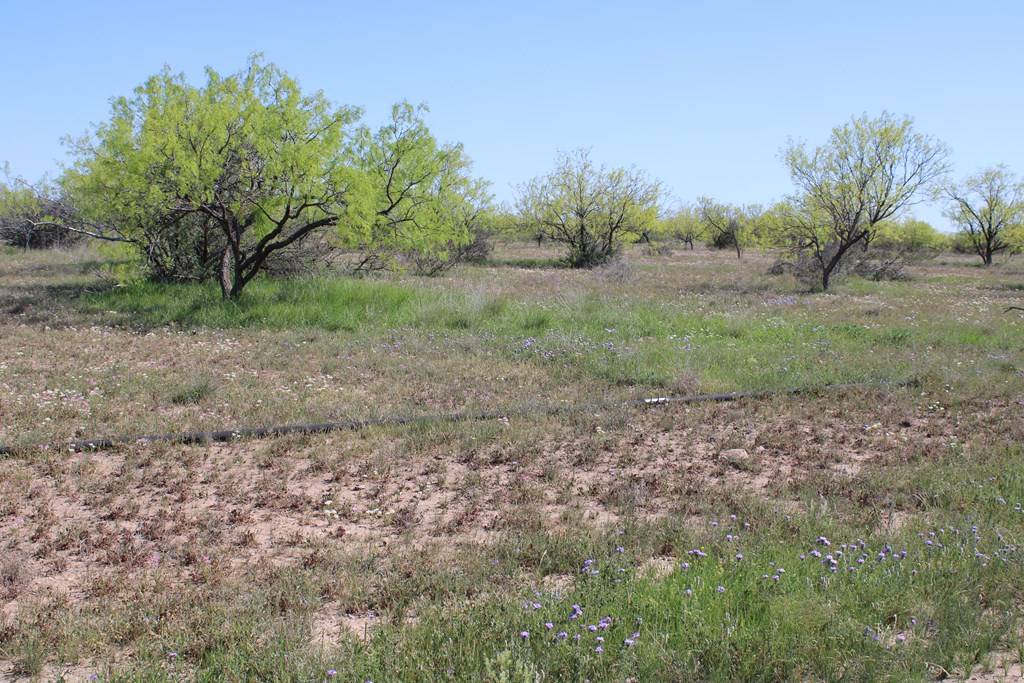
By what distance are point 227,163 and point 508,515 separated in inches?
488

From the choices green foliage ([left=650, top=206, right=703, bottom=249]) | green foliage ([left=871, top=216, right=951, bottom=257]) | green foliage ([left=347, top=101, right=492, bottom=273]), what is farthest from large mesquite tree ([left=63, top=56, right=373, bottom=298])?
green foliage ([left=650, top=206, right=703, bottom=249])

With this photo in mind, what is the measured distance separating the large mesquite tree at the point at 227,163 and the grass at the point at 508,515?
12.5ft

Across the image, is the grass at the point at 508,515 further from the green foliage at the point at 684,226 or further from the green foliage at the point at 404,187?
the green foliage at the point at 684,226

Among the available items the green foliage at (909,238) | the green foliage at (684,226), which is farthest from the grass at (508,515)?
the green foliage at (684,226)

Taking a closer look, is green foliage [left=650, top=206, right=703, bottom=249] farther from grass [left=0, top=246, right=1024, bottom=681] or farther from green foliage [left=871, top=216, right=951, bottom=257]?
grass [left=0, top=246, right=1024, bottom=681]

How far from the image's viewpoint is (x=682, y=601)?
372 cm

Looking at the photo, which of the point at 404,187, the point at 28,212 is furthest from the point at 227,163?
the point at 28,212

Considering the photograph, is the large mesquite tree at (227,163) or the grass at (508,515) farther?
the large mesquite tree at (227,163)

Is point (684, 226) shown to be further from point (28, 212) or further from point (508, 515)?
point (508, 515)

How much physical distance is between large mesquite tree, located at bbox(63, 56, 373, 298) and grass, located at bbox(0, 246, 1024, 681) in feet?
12.5

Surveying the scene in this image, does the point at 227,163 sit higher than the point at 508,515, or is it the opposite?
the point at 227,163

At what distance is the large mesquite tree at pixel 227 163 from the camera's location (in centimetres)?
1412

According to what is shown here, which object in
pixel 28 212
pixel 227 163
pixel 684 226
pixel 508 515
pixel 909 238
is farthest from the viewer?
pixel 684 226

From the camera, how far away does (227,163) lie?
14.9m
